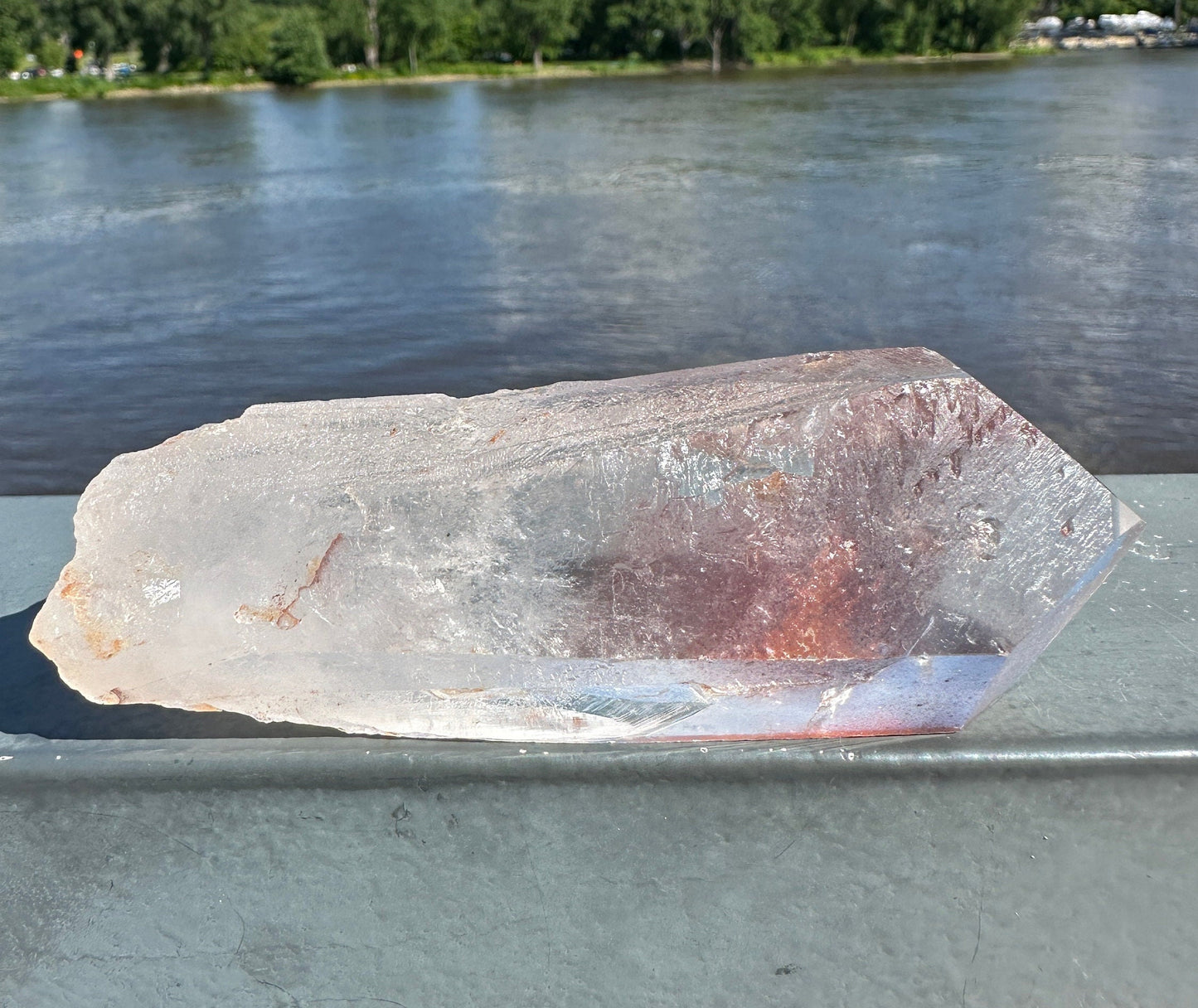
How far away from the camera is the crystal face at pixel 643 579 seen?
4.28 ft

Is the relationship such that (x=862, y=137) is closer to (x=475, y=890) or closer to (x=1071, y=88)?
(x=1071, y=88)

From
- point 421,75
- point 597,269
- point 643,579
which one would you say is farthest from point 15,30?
point 643,579

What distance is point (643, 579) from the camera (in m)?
1.34

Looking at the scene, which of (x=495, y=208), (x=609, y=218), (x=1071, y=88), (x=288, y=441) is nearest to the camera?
(x=288, y=441)

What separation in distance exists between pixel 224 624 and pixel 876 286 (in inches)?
202

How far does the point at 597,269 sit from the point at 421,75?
1263 inches

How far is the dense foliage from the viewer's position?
35.5 meters

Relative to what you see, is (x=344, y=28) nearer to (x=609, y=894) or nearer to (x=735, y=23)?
(x=735, y=23)

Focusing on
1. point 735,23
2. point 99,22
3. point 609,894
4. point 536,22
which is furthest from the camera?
point 99,22

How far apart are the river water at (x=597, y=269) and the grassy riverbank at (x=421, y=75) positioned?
70.9 feet

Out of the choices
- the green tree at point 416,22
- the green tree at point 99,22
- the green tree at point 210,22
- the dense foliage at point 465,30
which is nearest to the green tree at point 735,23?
the dense foliage at point 465,30

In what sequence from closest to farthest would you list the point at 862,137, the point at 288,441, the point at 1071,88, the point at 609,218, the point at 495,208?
the point at 288,441 → the point at 609,218 → the point at 495,208 → the point at 862,137 → the point at 1071,88

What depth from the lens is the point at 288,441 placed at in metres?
1.51

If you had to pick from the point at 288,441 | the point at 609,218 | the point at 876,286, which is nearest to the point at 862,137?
the point at 609,218
